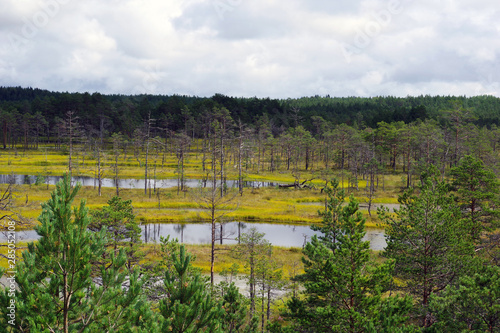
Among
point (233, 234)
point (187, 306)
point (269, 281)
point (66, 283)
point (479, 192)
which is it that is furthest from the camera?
point (233, 234)

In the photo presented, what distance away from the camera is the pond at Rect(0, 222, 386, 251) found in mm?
47500

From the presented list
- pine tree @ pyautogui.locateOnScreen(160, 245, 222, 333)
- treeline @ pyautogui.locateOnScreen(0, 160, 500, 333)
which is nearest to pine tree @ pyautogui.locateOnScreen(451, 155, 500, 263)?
treeline @ pyautogui.locateOnScreen(0, 160, 500, 333)

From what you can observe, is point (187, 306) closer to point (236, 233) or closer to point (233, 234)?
point (233, 234)

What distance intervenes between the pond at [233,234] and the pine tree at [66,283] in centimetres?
3589

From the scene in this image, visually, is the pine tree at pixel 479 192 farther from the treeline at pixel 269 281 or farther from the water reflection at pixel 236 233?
the water reflection at pixel 236 233

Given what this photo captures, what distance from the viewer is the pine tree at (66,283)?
944 centimetres

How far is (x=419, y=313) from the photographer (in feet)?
62.6

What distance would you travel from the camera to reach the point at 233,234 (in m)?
46.0

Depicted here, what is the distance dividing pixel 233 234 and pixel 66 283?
121 feet

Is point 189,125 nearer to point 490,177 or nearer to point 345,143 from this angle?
point 345,143

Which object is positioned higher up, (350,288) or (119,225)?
(119,225)

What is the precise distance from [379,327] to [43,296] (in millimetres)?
12596

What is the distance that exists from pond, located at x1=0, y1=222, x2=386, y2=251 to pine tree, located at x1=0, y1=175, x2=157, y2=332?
3589 cm

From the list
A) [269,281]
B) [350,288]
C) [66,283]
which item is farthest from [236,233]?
[66,283]
